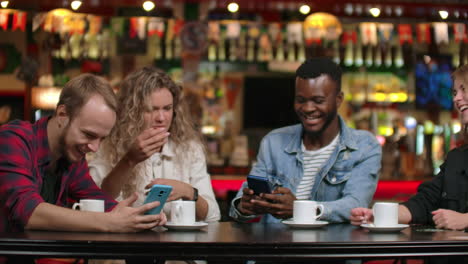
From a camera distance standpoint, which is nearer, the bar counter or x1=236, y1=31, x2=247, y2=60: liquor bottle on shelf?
the bar counter

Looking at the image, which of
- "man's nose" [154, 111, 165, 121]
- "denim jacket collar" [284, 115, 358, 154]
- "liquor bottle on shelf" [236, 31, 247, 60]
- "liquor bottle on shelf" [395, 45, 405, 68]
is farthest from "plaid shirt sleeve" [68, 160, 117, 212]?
"liquor bottle on shelf" [395, 45, 405, 68]

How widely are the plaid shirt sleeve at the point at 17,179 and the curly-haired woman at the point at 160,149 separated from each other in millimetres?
871

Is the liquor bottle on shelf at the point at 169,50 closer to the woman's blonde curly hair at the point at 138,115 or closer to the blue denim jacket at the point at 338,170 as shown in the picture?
the woman's blonde curly hair at the point at 138,115

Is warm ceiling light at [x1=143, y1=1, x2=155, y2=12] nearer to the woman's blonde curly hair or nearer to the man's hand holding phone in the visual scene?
the woman's blonde curly hair

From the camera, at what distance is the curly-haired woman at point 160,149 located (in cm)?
356

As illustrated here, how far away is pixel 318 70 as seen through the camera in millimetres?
3324

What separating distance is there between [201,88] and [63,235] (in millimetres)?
6405

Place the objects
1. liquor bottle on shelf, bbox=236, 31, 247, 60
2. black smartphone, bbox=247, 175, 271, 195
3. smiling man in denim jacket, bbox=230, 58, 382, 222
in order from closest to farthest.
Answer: black smartphone, bbox=247, 175, 271, 195 < smiling man in denim jacket, bbox=230, 58, 382, 222 < liquor bottle on shelf, bbox=236, 31, 247, 60

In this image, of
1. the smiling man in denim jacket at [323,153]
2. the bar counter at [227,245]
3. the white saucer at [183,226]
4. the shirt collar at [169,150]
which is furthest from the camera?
the shirt collar at [169,150]

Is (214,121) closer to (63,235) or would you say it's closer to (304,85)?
(304,85)

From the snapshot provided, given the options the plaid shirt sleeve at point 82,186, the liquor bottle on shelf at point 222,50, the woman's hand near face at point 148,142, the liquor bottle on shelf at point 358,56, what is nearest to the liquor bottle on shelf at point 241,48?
the liquor bottle on shelf at point 222,50

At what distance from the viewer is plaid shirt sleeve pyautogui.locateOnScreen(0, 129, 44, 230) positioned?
243 cm

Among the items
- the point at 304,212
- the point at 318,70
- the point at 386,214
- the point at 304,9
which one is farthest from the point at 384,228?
the point at 304,9

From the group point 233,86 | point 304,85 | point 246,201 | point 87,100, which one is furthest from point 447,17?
point 87,100
